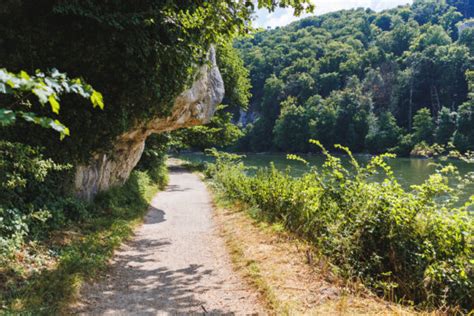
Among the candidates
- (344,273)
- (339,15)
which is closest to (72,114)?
(344,273)

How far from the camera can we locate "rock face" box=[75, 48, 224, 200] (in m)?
9.44

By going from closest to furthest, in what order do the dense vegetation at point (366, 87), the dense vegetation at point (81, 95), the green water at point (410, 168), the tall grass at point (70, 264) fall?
the tall grass at point (70, 264), the dense vegetation at point (81, 95), the green water at point (410, 168), the dense vegetation at point (366, 87)

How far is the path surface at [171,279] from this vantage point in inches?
184

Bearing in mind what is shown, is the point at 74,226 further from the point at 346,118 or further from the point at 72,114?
the point at 346,118

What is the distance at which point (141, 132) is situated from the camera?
36.4 ft

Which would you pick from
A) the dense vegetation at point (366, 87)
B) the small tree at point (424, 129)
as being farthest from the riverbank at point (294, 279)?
the small tree at point (424, 129)

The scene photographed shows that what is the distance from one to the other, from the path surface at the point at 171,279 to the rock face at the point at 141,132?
1876 millimetres

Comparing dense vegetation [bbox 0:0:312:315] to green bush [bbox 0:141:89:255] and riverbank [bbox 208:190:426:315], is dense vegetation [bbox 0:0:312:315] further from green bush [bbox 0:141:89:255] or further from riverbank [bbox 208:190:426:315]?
riverbank [bbox 208:190:426:315]

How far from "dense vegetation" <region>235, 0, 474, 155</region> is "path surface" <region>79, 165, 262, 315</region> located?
168 feet

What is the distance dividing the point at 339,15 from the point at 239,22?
6812 inches

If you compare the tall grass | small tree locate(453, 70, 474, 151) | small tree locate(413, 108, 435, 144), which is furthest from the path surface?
small tree locate(413, 108, 435, 144)

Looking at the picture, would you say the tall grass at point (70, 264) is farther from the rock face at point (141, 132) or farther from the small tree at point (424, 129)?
the small tree at point (424, 129)

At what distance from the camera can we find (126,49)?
7.71m

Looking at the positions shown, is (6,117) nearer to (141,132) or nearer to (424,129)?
(141,132)
